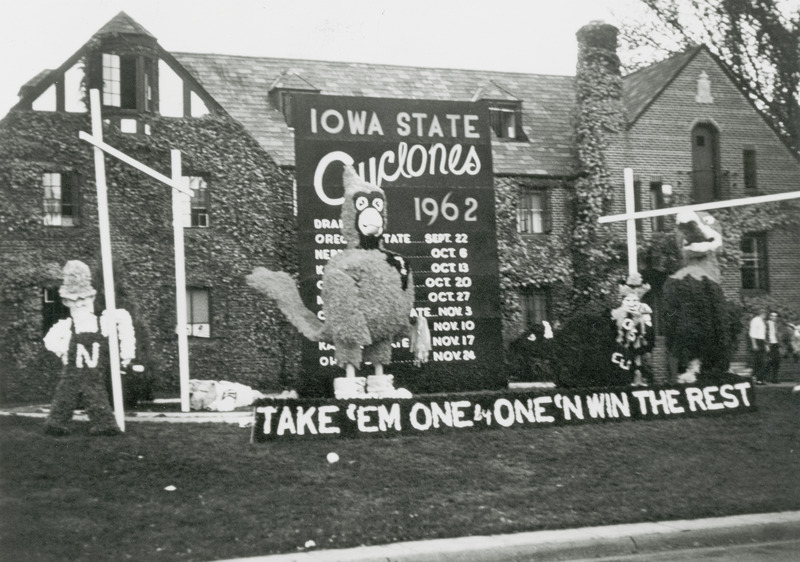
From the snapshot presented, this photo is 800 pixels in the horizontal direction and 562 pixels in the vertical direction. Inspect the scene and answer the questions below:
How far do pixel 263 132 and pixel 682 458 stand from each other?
15221 millimetres

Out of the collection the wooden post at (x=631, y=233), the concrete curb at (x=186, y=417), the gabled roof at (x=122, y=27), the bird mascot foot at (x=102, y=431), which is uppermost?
the gabled roof at (x=122, y=27)

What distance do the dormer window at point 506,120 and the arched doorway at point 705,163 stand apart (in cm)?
481

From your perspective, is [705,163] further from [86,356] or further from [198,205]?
[86,356]

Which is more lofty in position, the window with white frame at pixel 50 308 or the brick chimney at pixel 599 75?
the brick chimney at pixel 599 75

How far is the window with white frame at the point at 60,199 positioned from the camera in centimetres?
2180

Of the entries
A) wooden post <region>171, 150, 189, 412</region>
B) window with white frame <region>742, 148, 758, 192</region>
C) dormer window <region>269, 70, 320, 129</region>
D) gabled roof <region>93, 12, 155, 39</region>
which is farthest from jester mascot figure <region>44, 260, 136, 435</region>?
window with white frame <region>742, 148, 758, 192</region>

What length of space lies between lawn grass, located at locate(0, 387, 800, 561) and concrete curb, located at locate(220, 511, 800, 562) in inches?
8.7

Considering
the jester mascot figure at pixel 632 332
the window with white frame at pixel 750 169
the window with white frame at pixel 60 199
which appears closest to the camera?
the jester mascot figure at pixel 632 332

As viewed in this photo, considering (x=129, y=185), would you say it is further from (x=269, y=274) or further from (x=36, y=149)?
(x=269, y=274)

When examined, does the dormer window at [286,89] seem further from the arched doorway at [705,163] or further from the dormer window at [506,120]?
the arched doorway at [705,163]

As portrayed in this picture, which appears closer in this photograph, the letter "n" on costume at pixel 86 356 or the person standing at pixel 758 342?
the letter "n" on costume at pixel 86 356


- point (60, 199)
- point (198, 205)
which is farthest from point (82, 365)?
point (198, 205)

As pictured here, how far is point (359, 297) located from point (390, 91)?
573 inches

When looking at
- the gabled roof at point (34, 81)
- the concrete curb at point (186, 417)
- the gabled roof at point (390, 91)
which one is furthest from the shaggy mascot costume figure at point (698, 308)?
the gabled roof at point (34, 81)
